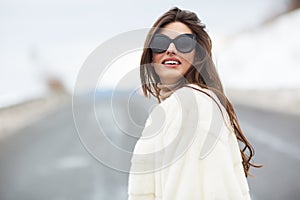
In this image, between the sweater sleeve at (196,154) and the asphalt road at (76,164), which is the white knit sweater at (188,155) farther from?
the asphalt road at (76,164)

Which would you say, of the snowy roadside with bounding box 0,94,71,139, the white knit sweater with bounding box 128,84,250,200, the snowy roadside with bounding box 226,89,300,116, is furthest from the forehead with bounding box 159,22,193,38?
the snowy roadside with bounding box 226,89,300,116

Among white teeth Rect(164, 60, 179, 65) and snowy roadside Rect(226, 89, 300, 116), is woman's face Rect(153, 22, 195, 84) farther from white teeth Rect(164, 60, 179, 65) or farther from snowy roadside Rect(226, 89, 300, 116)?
snowy roadside Rect(226, 89, 300, 116)

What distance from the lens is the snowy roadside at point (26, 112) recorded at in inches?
120

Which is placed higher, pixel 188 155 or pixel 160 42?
pixel 160 42

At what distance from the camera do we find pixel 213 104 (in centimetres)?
67

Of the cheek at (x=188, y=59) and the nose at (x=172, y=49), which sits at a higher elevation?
the nose at (x=172, y=49)

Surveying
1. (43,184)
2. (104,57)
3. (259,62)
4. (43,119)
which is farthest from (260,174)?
(259,62)

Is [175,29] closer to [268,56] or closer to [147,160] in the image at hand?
[147,160]

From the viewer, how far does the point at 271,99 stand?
475 centimetres

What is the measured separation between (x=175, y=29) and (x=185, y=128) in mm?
190

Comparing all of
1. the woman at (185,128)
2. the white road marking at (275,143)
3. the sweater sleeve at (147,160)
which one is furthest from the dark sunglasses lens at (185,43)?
the white road marking at (275,143)

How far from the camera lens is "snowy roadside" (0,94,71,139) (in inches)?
120

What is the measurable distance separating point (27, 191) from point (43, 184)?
9 centimetres

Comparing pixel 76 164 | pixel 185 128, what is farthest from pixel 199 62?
pixel 76 164
